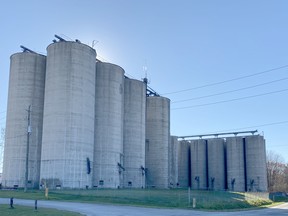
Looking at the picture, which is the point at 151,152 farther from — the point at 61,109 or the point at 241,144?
the point at 61,109

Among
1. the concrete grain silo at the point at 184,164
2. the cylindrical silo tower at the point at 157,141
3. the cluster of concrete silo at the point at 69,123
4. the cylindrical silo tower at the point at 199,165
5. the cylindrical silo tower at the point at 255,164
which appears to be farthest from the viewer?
the concrete grain silo at the point at 184,164

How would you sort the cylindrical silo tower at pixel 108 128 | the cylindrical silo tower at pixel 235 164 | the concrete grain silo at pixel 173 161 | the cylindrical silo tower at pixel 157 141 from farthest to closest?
the concrete grain silo at pixel 173 161 < the cylindrical silo tower at pixel 235 164 < the cylindrical silo tower at pixel 157 141 < the cylindrical silo tower at pixel 108 128

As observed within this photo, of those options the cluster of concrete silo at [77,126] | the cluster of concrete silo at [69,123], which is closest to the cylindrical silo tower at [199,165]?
the cluster of concrete silo at [77,126]

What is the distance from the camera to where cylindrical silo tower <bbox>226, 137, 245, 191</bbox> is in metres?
87.1

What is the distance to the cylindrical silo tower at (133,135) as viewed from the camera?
68.9 m

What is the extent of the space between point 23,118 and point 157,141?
3156 centimetres

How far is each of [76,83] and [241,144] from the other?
49.0 meters

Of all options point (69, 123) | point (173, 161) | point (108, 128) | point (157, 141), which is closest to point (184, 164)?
point (173, 161)

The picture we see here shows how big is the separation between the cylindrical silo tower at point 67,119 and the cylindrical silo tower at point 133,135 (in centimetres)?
1353

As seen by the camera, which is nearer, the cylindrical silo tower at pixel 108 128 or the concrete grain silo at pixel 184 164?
the cylindrical silo tower at pixel 108 128

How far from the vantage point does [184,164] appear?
99938 mm

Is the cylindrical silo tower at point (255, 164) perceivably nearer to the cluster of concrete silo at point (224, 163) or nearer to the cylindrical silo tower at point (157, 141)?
the cluster of concrete silo at point (224, 163)

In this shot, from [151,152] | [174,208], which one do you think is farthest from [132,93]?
[174,208]

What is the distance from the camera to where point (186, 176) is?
99.4 m
